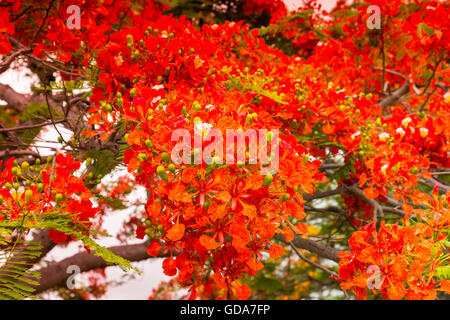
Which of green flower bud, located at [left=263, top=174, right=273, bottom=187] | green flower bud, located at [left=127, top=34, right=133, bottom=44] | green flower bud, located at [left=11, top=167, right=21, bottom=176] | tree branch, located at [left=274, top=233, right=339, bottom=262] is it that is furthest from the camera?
tree branch, located at [left=274, top=233, right=339, bottom=262]

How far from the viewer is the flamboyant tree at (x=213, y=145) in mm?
1170

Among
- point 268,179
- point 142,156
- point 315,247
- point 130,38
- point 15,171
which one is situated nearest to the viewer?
point 268,179

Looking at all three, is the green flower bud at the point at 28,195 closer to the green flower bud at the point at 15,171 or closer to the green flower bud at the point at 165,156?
the green flower bud at the point at 15,171

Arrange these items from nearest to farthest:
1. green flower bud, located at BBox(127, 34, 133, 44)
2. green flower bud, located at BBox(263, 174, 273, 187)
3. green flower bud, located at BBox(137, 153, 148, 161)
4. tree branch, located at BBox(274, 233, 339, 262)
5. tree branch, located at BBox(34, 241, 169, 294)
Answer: green flower bud, located at BBox(263, 174, 273, 187) → green flower bud, located at BBox(137, 153, 148, 161) → green flower bud, located at BBox(127, 34, 133, 44) → tree branch, located at BBox(274, 233, 339, 262) → tree branch, located at BBox(34, 241, 169, 294)

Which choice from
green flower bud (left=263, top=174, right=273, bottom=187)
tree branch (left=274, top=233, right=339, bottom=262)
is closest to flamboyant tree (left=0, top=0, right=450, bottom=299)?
green flower bud (left=263, top=174, right=273, bottom=187)

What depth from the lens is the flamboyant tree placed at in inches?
46.1

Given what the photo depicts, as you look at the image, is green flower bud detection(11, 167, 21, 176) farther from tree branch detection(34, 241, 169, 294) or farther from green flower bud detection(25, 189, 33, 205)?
tree branch detection(34, 241, 169, 294)

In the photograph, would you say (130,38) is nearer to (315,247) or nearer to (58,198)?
(58,198)

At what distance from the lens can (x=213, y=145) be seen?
1.09 metres

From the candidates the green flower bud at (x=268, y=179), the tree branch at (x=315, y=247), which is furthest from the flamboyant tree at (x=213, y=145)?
the tree branch at (x=315, y=247)

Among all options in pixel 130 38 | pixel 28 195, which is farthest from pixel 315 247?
pixel 28 195

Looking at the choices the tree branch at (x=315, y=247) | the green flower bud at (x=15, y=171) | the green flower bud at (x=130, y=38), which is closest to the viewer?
the green flower bud at (x=15, y=171)

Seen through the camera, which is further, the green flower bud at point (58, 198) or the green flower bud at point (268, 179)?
the green flower bud at point (58, 198)
